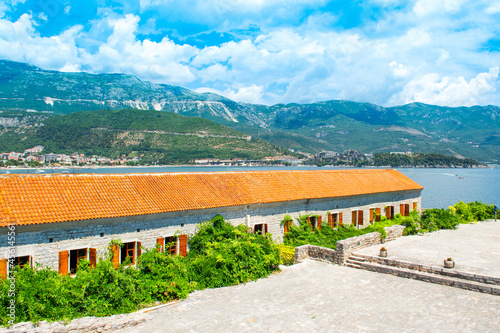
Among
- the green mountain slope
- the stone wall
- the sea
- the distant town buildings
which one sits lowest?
the sea

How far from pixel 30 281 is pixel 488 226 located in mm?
34007

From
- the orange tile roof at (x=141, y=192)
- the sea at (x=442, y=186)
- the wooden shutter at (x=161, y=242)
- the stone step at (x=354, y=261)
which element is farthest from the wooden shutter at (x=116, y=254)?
the sea at (x=442, y=186)

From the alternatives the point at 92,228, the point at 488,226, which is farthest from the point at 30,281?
the point at 488,226

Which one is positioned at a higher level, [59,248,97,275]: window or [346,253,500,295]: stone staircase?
[59,248,97,275]: window

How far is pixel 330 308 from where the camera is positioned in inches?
479

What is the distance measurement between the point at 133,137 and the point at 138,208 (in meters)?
155

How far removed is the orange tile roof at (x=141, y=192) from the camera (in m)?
14.0

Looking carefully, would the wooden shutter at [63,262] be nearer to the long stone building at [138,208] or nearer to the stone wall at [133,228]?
the long stone building at [138,208]

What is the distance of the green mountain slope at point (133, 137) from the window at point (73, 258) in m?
128

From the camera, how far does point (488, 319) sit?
36.9 feet

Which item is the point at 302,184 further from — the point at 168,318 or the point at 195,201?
the point at 168,318

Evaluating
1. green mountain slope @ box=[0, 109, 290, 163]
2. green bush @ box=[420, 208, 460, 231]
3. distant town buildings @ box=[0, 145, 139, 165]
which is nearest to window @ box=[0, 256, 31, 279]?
green bush @ box=[420, 208, 460, 231]

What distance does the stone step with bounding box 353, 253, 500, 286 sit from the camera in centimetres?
1415

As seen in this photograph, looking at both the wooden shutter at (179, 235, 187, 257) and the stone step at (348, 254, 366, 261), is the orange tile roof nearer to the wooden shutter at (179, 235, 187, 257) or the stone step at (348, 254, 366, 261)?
the wooden shutter at (179, 235, 187, 257)
